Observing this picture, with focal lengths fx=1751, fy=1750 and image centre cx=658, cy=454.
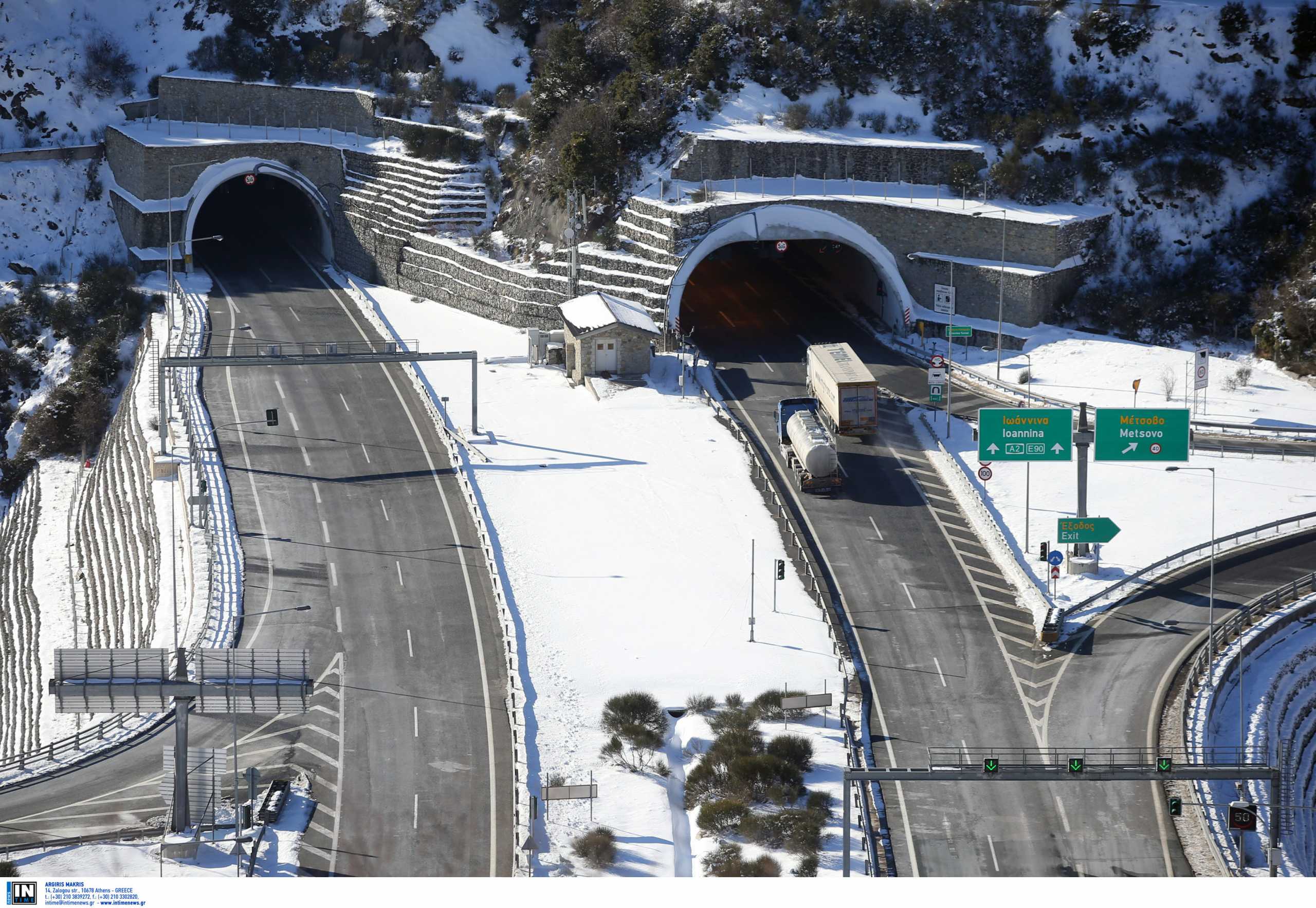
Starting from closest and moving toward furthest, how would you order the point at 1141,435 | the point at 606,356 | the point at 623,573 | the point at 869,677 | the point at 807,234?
the point at 869,677 → the point at 1141,435 → the point at 623,573 → the point at 606,356 → the point at 807,234

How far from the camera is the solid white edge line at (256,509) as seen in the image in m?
62.1

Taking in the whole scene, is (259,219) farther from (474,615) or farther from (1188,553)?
(1188,553)

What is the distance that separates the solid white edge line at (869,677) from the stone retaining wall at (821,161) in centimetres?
1763

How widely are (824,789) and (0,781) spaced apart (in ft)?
81.7

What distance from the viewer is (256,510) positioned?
7181 cm

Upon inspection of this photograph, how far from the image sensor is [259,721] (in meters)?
55.8

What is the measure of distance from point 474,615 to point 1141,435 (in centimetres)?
2521

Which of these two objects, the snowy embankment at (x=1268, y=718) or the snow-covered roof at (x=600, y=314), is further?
the snow-covered roof at (x=600, y=314)

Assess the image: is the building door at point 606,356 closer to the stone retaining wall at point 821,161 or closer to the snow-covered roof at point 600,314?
the snow-covered roof at point 600,314

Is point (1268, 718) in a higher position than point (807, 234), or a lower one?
lower

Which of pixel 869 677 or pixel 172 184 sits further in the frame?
pixel 172 184

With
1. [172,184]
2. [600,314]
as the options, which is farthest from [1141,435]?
[172,184]

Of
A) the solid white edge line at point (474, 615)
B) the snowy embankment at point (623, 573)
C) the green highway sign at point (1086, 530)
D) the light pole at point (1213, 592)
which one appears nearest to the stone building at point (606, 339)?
the snowy embankment at point (623, 573)
